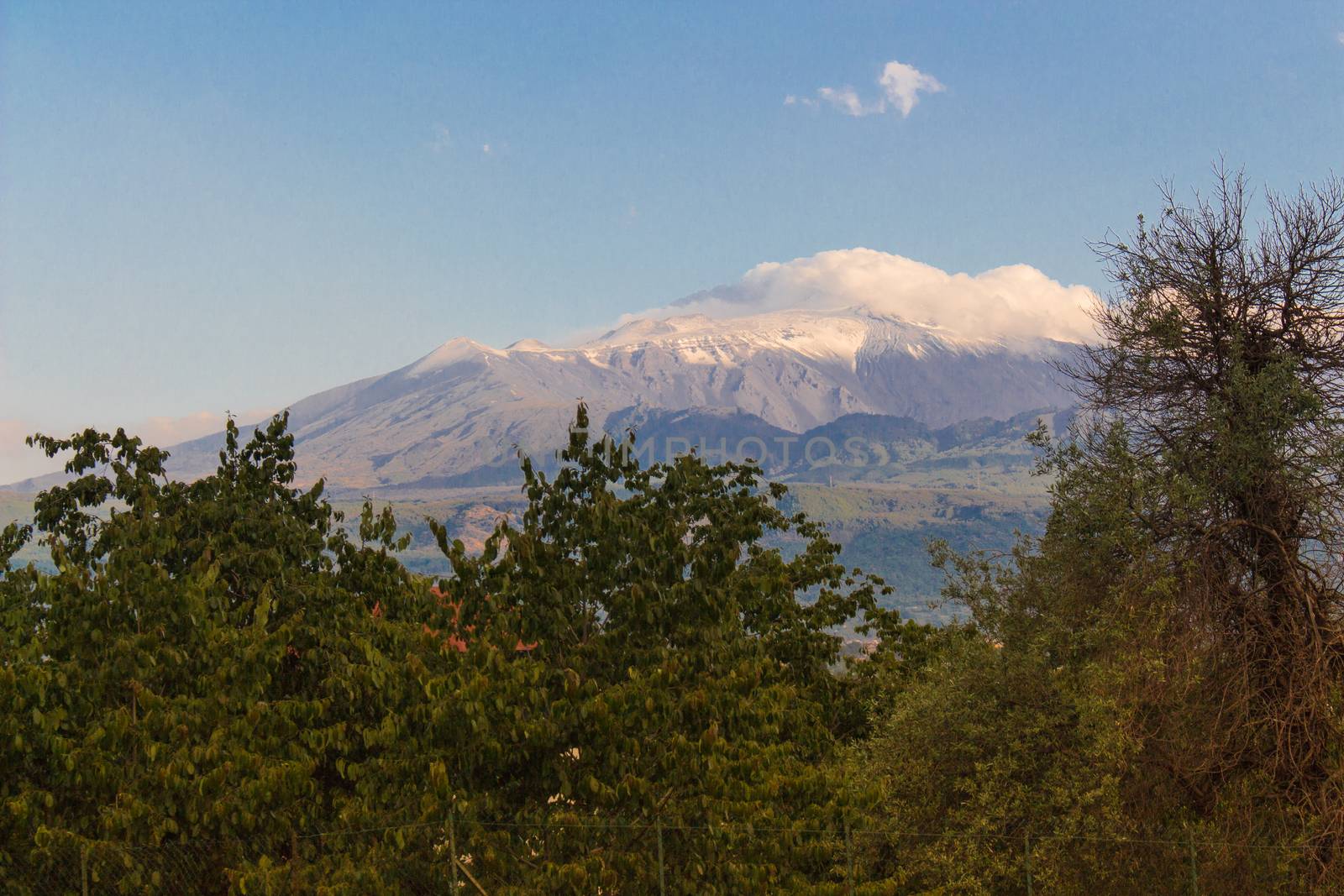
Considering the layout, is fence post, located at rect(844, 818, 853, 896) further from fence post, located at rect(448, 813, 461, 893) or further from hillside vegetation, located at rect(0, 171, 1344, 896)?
fence post, located at rect(448, 813, 461, 893)

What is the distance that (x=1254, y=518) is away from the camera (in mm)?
25891

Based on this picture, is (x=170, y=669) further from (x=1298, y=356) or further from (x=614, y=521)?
(x=1298, y=356)

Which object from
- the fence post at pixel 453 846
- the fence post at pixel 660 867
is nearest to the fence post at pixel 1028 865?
the fence post at pixel 660 867

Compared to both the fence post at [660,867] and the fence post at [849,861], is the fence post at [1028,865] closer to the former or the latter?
the fence post at [849,861]

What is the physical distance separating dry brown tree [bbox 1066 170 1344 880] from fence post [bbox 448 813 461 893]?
13.7m

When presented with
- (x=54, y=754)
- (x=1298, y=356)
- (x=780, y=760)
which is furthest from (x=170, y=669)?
(x=1298, y=356)

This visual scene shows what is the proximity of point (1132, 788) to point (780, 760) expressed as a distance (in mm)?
8022

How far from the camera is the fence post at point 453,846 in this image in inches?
729

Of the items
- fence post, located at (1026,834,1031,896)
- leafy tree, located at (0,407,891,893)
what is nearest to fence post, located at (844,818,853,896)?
leafy tree, located at (0,407,891,893)

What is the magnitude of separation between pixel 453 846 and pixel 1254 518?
16763 mm

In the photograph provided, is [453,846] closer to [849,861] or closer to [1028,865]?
[849,861]

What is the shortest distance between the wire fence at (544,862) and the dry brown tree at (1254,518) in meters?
3.05

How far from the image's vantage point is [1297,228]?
2786 centimetres

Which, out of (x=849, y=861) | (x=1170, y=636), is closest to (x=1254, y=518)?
(x=1170, y=636)
